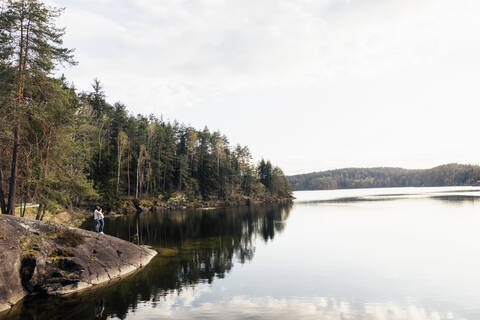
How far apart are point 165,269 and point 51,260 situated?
7.90 m

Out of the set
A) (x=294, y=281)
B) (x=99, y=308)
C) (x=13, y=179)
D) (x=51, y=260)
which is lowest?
(x=294, y=281)

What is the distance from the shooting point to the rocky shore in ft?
55.6

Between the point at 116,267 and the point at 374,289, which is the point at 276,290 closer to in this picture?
the point at 374,289

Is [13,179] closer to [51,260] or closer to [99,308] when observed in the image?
[51,260]

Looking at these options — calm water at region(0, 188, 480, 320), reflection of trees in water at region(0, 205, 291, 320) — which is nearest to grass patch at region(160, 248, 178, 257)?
reflection of trees in water at region(0, 205, 291, 320)

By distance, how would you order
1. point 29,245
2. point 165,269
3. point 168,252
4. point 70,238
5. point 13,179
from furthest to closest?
1. point 168,252
2. point 165,269
3. point 13,179
4. point 70,238
5. point 29,245

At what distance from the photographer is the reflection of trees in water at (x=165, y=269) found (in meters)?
15.9

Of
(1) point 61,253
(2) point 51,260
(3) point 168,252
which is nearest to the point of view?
(2) point 51,260

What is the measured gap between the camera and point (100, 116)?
7325 centimetres

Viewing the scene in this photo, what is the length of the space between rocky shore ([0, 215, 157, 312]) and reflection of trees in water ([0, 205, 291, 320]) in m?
0.94

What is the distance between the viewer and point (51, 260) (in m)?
18.9

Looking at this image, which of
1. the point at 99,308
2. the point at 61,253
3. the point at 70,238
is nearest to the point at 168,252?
the point at 70,238

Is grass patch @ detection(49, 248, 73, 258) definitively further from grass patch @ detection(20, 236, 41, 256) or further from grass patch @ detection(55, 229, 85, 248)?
grass patch @ detection(20, 236, 41, 256)

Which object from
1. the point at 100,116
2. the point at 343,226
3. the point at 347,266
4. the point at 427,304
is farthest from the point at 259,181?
the point at 427,304
